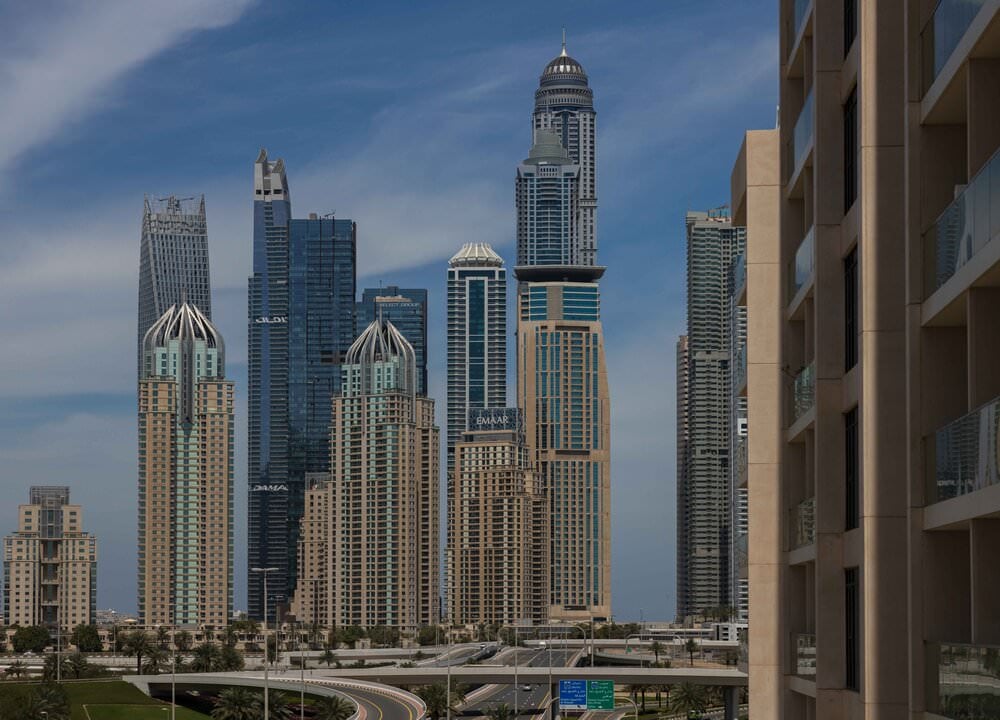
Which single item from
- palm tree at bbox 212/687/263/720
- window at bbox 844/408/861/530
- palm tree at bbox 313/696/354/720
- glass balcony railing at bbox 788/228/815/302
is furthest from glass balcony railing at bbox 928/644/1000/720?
palm tree at bbox 313/696/354/720

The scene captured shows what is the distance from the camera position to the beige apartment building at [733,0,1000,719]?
2205 centimetres

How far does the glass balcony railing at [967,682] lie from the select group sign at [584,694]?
317 ft

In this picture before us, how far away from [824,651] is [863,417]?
5687 millimetres

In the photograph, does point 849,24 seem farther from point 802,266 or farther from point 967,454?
point 967,454

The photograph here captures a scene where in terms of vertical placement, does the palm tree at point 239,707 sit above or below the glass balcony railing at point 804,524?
below

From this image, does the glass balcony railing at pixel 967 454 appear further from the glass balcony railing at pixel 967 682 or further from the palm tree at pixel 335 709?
the palm tree at pixel 335 709

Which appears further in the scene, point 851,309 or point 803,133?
point 803,133

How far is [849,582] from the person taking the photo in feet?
98.5

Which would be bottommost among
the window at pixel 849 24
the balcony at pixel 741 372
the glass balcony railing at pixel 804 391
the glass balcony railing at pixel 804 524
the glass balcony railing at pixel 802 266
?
the glass balcony railing at pixel 804 524

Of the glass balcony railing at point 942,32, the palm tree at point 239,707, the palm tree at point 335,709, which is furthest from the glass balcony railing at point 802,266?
the palm tree at point 239,707

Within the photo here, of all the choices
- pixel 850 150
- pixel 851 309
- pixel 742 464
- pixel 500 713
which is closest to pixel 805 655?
pixel 851 309

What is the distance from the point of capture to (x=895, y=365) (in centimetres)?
2628

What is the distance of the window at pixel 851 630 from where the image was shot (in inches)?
1151

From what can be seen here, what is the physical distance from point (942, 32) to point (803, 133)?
12.0 meters
